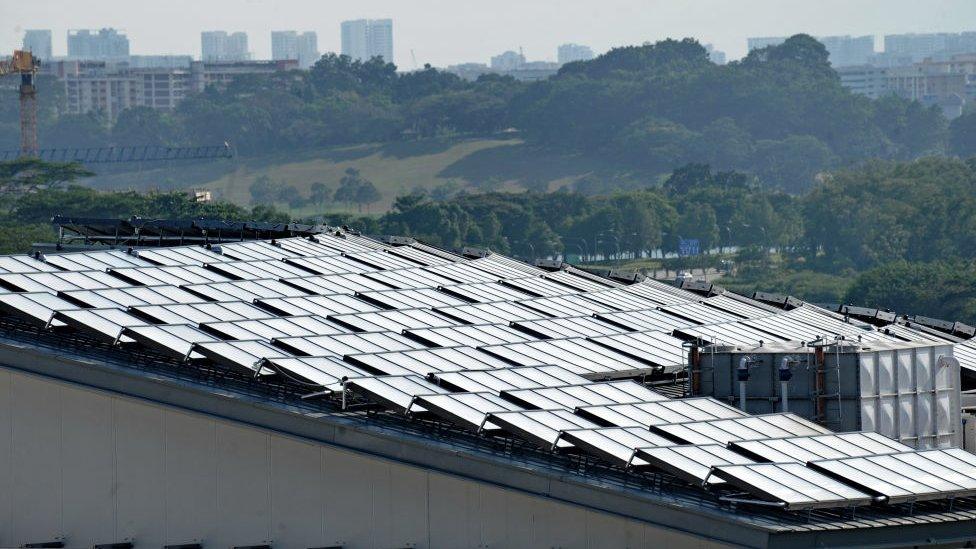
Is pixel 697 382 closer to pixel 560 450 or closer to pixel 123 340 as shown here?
pixel 560 450

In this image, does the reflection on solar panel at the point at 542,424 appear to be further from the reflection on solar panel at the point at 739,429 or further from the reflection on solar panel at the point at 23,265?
the reflection on solar panel at the point at 23,265

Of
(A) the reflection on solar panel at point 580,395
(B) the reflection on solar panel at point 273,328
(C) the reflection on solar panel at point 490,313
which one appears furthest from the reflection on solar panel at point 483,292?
(A) the reflection on solar panel at point 580,395

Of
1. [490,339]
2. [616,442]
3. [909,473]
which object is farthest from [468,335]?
[909,473]

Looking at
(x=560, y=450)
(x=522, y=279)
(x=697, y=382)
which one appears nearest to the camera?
(x=560, y=450)

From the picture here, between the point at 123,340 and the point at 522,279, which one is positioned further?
the point at 522,279

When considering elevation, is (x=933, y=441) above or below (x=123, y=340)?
below

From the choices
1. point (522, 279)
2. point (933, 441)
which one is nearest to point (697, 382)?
point (933, 441)
